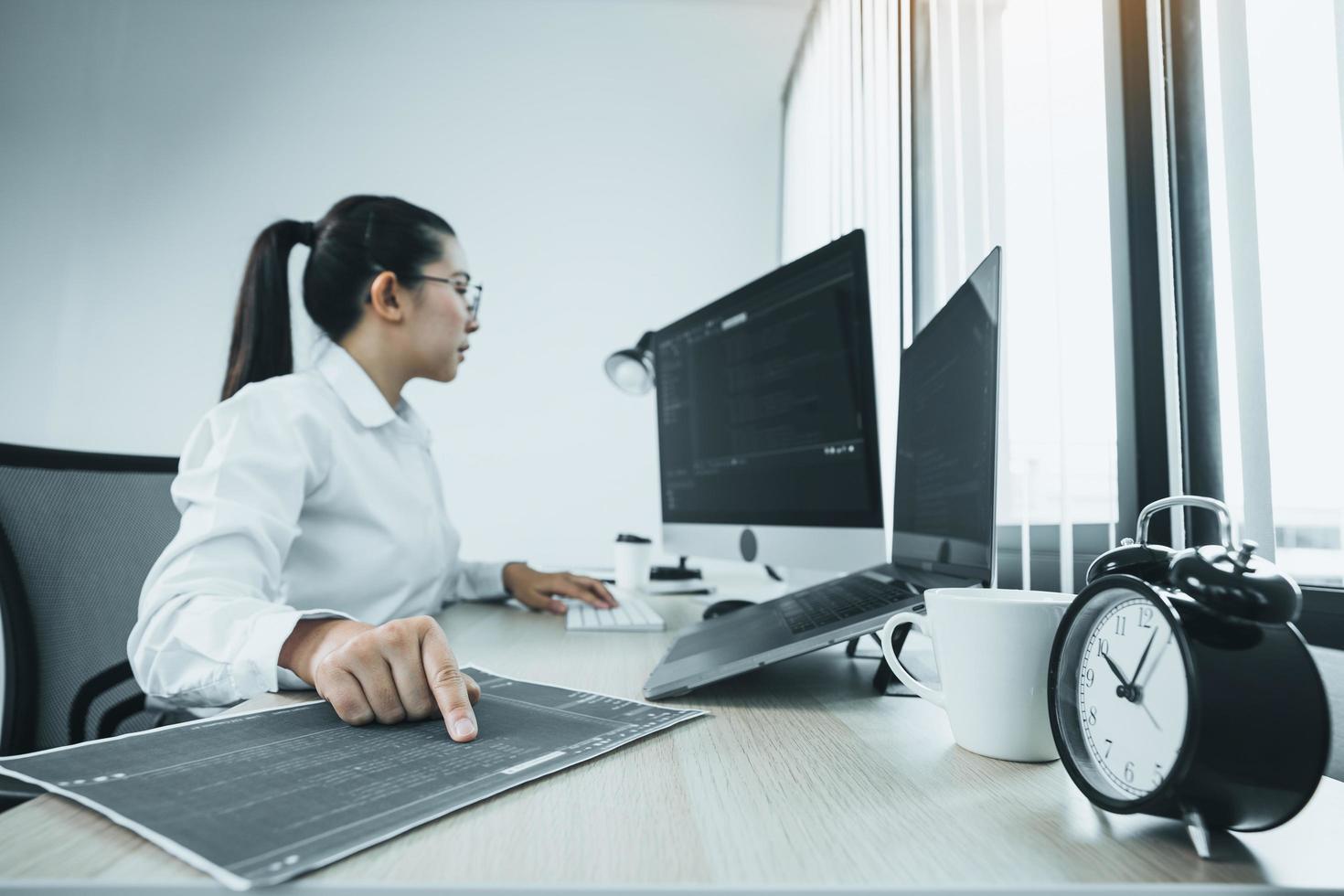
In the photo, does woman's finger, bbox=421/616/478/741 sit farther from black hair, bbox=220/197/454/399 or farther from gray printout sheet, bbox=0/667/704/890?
black hair, bbox=220/197/454/399

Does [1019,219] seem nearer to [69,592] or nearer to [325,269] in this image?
[325,269]

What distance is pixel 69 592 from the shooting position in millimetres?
1070

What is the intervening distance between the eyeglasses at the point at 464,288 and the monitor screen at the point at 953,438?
83 centimetres

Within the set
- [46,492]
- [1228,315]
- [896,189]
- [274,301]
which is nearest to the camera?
[1228,315]

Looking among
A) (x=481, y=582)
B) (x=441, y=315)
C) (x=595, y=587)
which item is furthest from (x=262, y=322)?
(x=595, y=587)

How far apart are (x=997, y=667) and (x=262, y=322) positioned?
4.08 ft

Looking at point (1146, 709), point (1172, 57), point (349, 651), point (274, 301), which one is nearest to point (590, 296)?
point (274, 301)

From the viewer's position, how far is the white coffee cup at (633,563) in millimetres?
1606

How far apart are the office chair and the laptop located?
86 centimetres

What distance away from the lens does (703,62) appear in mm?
2758

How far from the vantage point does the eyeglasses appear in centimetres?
135

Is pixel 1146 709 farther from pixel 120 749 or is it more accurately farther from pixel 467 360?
pixel 467 360

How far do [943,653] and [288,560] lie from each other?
0.95 m

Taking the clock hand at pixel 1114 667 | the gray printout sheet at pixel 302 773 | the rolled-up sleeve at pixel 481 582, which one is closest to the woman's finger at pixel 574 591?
the rolled-up sleeve at pixel 481 582
